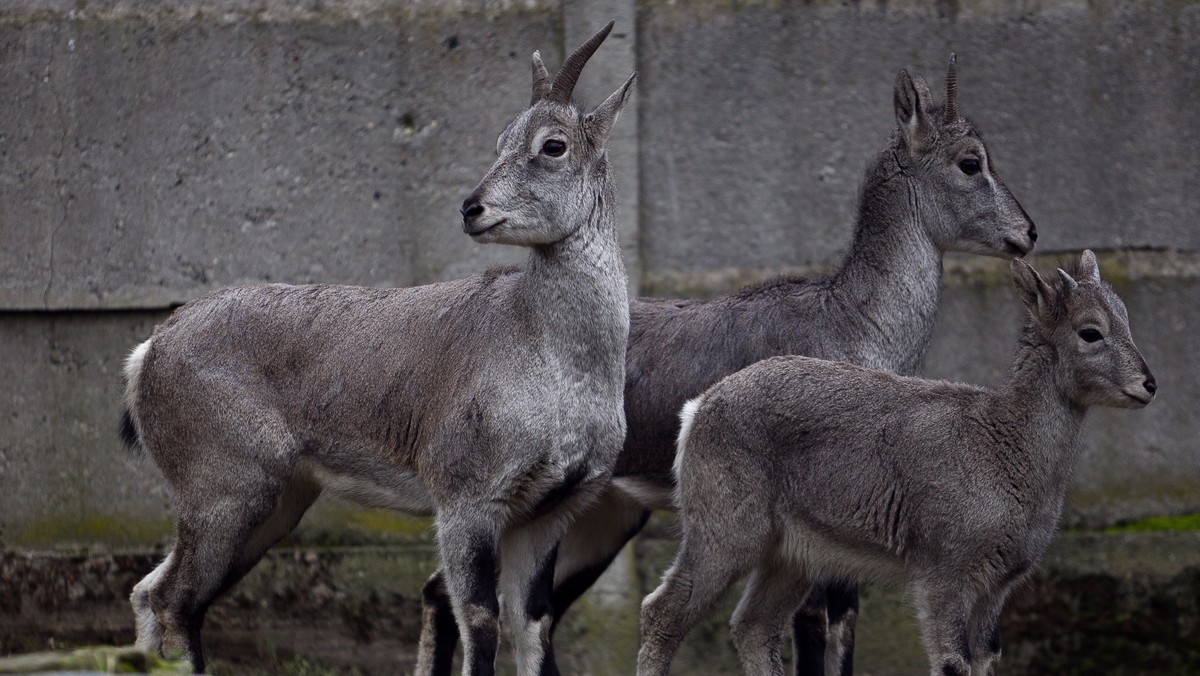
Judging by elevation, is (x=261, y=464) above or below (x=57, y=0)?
below

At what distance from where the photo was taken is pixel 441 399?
270 inches

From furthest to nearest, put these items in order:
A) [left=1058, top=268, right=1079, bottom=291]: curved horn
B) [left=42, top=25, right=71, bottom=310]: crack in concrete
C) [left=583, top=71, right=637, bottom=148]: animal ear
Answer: [left=42, top=25, right=71, bottom=310]: crack in concrete → [left=583, top=71, right=637, bottom=148]: animal ear → [left=1058, top=268, right=1079, bottom=291]: curved horn

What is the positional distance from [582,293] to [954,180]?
2154 mm

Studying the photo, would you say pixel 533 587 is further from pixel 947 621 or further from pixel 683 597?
pixel 947 621

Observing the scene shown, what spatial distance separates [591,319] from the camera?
680 cm

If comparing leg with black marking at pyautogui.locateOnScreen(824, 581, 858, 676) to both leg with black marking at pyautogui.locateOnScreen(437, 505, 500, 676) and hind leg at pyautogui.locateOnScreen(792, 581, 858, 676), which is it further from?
leg with black marking at pyautogui.locateOnScreen(437, 505, 500, 676)

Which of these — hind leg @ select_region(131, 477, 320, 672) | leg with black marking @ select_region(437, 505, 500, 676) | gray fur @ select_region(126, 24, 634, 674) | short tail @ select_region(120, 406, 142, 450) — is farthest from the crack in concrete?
leg with black marking @ select_region(437, 505, 500, 676)

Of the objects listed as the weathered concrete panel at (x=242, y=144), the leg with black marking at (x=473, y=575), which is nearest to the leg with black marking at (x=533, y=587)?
the leg with black marking at (x=473, y=575)

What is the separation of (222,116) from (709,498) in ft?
13.0

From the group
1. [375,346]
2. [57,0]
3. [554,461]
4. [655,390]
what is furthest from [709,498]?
[57,0]

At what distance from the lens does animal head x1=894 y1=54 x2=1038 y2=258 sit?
7711 millimetres

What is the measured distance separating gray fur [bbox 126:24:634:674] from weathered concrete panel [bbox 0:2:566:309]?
1.33 metres

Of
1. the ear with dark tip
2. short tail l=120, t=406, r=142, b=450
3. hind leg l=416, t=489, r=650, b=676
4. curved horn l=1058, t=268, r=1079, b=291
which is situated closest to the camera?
curved horn l=1058, t=268, r=1079, b=291

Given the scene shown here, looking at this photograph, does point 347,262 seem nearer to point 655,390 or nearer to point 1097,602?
point 655,390
